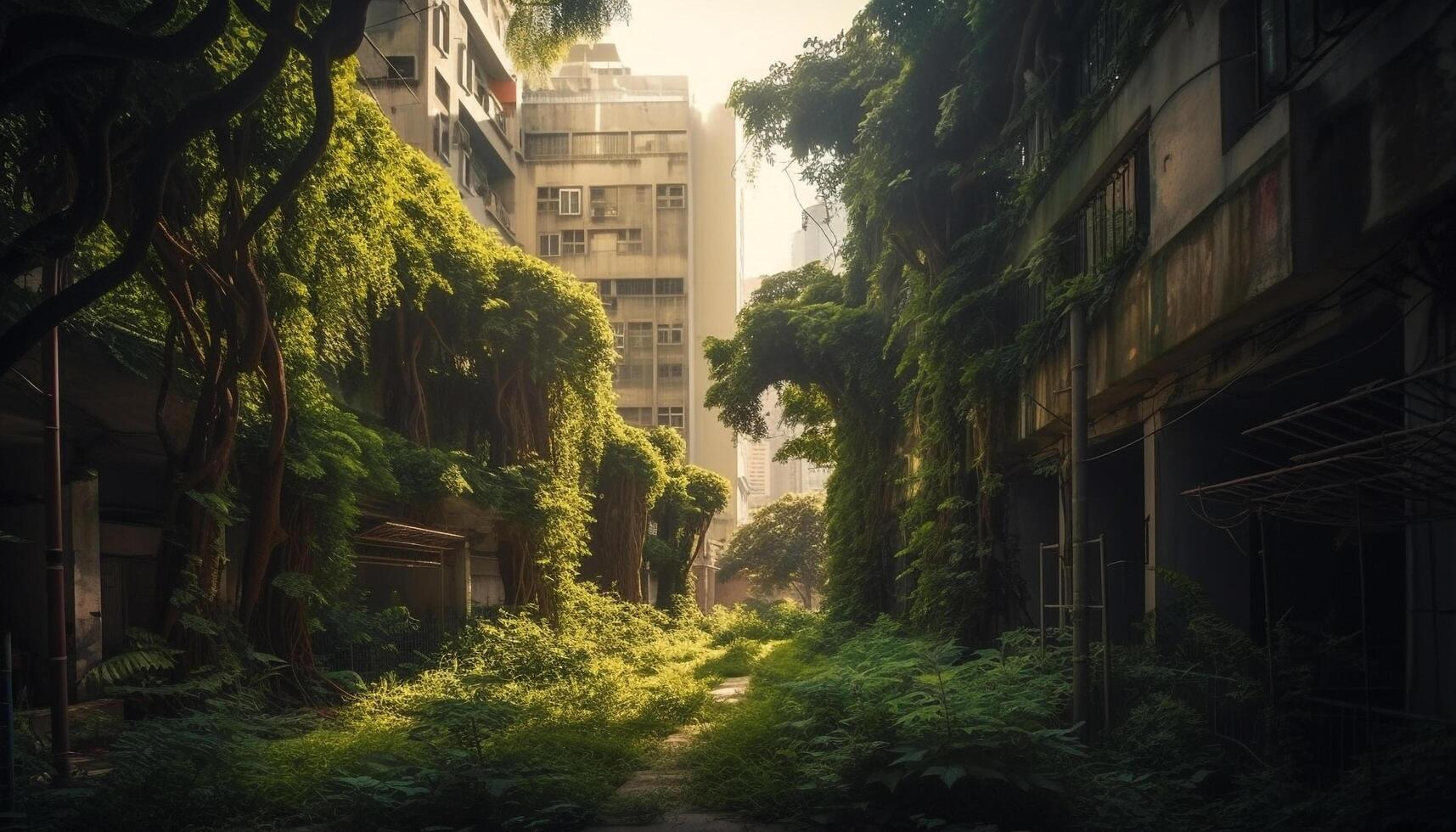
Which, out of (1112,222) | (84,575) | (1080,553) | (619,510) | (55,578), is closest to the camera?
(1080,553)

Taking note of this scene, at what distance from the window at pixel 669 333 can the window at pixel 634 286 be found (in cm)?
183

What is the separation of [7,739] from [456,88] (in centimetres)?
2869

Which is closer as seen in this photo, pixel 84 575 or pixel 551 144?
pixel 84 575

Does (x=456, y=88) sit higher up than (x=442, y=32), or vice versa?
(x=442, y=32)

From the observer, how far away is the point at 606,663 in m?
17.6

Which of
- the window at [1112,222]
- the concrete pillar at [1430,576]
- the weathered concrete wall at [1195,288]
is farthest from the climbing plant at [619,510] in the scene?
the concrete pillar at [1430,576]

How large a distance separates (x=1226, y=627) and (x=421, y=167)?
15.3 m

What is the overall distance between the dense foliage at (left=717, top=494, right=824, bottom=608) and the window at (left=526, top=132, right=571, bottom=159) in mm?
21264

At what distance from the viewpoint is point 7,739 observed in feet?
20.5

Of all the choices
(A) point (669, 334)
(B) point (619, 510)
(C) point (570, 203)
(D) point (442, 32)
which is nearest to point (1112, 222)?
(B) point (619, 510)

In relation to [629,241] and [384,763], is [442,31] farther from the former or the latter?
[384,763]

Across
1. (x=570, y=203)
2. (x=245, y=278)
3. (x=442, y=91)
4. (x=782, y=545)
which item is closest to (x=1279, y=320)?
(x=245, y=278)

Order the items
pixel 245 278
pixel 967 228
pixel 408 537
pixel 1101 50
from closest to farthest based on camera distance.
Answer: pixel 1101 50
pixel 245 278
pixel 967 228
pixel 408 537

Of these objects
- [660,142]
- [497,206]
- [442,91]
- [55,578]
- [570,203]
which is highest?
[660,142]
